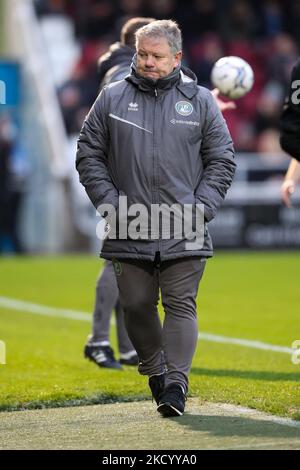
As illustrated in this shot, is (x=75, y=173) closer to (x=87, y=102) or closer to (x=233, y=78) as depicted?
(x=87, y=102)

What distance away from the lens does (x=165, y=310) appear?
6.57m

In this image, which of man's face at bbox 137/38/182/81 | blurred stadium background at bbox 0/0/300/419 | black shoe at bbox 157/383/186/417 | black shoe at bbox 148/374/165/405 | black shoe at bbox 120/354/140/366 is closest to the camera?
black shoe at bbox 157/383/186/417

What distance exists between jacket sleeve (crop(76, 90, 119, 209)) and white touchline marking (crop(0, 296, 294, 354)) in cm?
346

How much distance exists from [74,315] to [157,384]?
630cm

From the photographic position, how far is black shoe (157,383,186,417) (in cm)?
630

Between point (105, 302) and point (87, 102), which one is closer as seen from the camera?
point (105, 302)

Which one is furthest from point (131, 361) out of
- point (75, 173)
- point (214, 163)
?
point (75, 173)

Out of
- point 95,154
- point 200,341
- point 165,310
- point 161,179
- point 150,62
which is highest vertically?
point 150,62

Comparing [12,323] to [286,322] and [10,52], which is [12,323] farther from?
[10,52]

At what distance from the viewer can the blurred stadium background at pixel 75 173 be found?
13.5 m

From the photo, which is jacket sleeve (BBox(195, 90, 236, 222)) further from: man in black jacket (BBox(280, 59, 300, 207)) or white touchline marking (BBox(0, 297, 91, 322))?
white touchline marking (BBox(0, 297, 91, 322))

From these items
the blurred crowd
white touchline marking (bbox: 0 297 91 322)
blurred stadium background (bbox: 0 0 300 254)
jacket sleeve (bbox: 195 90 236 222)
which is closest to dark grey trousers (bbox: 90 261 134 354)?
jacket sleeve (bbox: 195 90 236 222)

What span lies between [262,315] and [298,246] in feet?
32.1
